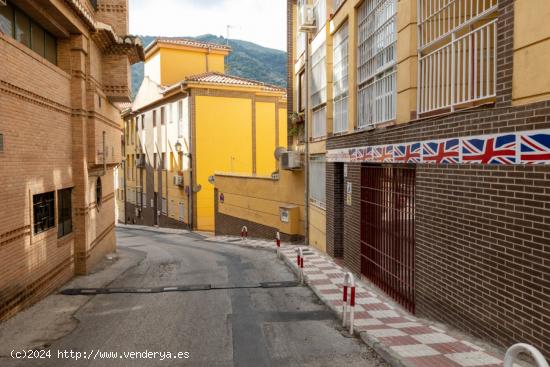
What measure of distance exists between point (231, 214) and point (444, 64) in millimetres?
18967

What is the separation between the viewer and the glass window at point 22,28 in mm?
10258

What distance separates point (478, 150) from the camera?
6.29 metres

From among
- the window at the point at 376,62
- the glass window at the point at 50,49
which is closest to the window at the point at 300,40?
the window at the point at 376,62

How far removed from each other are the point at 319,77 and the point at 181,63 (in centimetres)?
2238

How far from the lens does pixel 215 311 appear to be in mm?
9508

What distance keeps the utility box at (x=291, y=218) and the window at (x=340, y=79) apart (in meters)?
5.47

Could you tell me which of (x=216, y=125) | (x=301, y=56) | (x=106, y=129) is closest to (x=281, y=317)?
(x=106, y=129)

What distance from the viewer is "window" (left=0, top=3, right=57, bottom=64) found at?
968cm

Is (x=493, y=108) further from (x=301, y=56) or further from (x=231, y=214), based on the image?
(x=231, y=214)

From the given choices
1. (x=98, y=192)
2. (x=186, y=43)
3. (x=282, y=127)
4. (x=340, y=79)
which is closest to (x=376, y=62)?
(x=340, y=79)

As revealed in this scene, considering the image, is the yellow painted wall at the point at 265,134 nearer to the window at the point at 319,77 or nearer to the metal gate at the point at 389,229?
the window at the point at 319,77

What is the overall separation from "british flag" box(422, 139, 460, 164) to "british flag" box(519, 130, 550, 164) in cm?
144

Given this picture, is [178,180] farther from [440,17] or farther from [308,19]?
[440,17]

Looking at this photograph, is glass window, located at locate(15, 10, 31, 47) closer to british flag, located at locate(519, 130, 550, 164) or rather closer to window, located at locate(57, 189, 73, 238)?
window, located at locate(57, 189, 73, 238)
